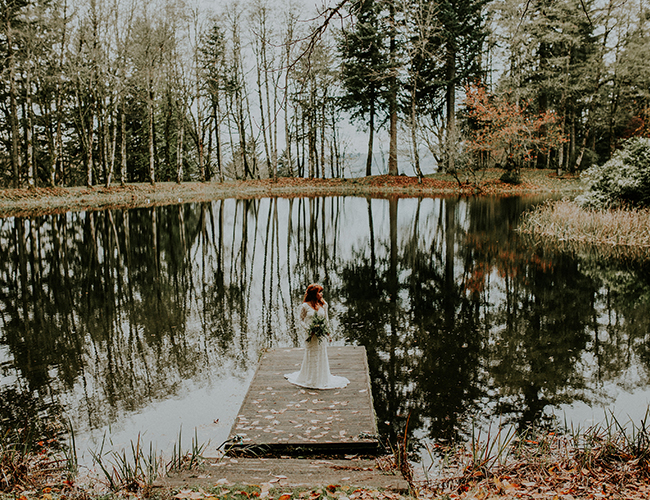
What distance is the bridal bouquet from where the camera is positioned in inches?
252

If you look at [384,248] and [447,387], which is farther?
[384,248]

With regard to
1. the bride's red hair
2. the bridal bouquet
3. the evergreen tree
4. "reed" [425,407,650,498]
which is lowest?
"reed" [425,407,650,498]

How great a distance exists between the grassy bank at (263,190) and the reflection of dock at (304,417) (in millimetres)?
26453

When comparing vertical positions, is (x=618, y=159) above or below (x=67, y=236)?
above

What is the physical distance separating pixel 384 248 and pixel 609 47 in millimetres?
30881

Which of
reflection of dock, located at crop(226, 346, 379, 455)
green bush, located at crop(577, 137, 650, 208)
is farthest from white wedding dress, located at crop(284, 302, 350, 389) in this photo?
green bush, located at crop(577, 137, 650, 208)

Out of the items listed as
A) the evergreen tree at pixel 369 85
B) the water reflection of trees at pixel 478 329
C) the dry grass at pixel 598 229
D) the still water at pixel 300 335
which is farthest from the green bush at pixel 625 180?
the evergreen tree at pixel 369 85

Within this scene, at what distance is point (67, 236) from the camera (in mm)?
19797

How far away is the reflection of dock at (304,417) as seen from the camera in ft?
17.3

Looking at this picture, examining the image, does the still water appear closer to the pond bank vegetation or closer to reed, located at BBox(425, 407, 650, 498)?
the pond bank vegetation

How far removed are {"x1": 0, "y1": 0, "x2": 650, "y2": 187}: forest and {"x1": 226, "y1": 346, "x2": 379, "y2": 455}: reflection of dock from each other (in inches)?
1021

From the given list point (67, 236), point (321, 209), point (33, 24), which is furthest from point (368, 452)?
point (33, 24)

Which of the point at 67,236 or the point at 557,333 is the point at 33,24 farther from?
the point at 557,333

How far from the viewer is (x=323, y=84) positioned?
135ft
